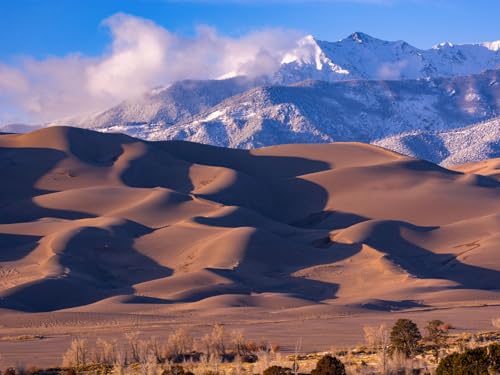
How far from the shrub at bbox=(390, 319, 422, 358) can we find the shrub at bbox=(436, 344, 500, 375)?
874 centimetres

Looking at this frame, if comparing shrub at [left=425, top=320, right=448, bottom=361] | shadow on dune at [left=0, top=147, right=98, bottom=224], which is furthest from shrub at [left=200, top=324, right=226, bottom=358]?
shadow on dune at [left=0, top=147, right=98, bottom=224]

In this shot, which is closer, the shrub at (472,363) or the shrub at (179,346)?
the shrub at (472,363)

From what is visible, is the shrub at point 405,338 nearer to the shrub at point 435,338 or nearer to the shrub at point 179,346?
the shrub at point 435,338

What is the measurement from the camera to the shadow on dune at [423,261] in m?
70.7

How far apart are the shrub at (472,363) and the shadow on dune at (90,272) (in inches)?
1490

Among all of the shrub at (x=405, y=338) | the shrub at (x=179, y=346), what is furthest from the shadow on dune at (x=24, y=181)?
the shrub at (x=405, y=338)

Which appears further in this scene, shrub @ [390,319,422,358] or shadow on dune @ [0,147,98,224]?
shadow on dune @ [0,147,98,224]

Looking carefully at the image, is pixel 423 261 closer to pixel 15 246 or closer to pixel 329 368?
pixel 15 246

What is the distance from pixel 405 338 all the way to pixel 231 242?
4229cm

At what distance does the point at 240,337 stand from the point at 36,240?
4442cm

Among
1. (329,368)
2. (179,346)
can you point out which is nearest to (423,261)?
(179,346)

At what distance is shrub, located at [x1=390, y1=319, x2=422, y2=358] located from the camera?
3303 cm

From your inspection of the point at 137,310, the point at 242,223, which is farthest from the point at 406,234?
the point at 137,310

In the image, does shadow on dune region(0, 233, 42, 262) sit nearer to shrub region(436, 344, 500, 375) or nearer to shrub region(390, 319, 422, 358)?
shrub region(390, 319, 422, 358)
